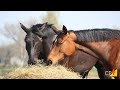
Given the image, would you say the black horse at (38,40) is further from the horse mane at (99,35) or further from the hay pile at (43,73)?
the horse mane at (99,35)

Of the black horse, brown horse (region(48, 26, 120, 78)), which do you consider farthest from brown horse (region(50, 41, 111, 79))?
the black horse

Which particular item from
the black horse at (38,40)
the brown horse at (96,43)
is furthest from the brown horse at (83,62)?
the black horse at (38,40)

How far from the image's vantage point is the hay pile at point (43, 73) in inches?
235

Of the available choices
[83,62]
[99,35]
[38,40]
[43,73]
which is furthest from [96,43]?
[38,40]

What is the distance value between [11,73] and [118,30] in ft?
5.49

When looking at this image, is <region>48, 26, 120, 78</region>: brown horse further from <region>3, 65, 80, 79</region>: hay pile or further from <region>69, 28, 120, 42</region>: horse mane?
<region>3, 65, 80, 79</region>: hay pile

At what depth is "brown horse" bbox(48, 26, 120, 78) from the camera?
609 cm

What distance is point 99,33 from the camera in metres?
6.10

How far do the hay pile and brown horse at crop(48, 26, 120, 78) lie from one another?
151 millimetres

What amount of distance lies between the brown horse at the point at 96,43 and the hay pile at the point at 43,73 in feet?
0.50

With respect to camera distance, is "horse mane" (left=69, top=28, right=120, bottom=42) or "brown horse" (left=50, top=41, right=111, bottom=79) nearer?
"horse mane" (left=69, top=28, right=120, bottom=42)

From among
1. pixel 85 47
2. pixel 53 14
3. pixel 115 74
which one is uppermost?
pixel 53 14
